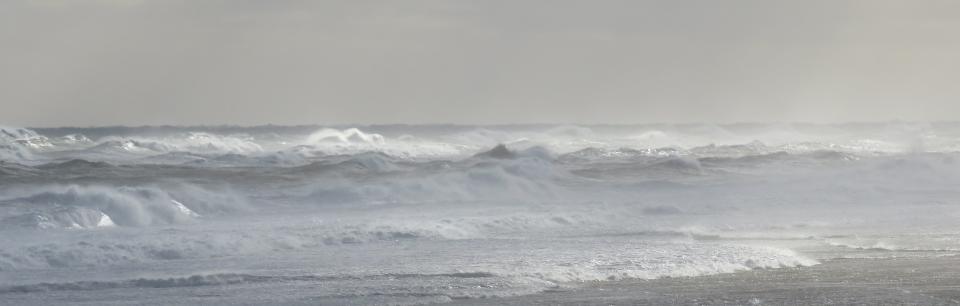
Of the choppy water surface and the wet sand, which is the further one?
the choppy water surface

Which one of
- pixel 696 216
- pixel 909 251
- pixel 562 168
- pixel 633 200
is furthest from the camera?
pixel 562 168

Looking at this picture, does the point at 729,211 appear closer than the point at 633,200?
Yes

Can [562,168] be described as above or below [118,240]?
above

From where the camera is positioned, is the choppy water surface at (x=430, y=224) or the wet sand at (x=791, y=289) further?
the choppy water surface at (x=430, y=224)

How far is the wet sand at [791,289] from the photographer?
10805 mm

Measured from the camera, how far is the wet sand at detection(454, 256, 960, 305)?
10.8 metres

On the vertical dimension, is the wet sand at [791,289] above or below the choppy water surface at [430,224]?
below

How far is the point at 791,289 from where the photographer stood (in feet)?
37.6

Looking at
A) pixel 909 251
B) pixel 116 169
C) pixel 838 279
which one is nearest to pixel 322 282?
pixel 838 279

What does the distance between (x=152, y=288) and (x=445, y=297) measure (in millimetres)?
2701

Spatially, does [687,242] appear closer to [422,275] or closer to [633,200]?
[422,275]

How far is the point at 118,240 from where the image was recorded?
14.7 meters

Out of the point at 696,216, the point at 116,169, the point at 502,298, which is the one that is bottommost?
the point at 502,298

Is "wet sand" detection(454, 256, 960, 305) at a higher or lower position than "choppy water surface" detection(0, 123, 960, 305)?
lower
